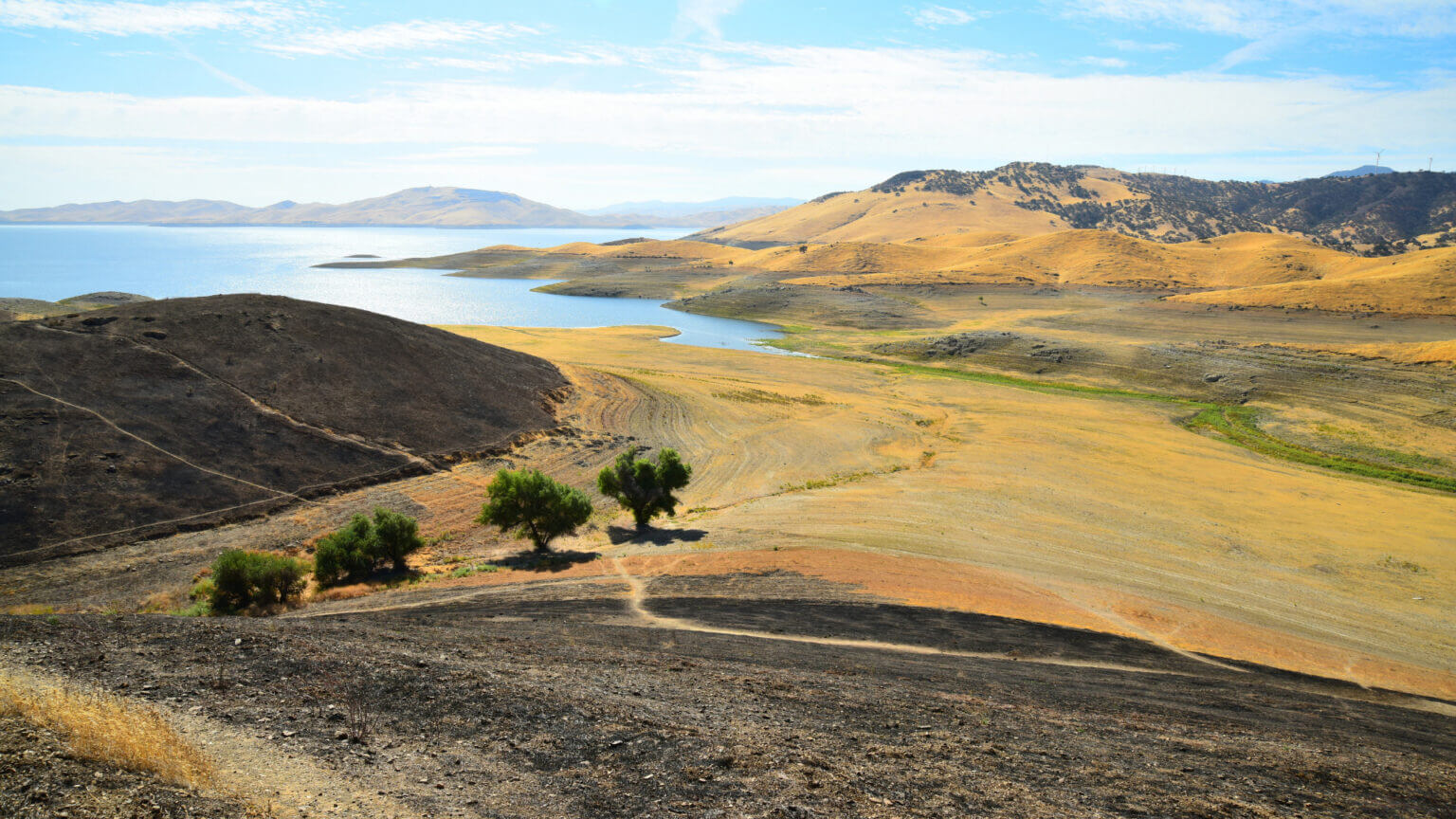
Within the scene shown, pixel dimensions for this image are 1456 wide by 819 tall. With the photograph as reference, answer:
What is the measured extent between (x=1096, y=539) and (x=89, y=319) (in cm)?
5179

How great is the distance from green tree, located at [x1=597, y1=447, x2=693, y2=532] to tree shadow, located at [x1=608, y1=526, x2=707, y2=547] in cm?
55

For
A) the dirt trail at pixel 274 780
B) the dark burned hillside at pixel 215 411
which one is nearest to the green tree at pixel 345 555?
the dark burned hillside at pixel 215 411

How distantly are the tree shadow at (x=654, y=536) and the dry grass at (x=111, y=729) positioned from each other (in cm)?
2002

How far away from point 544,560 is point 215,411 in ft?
63.0

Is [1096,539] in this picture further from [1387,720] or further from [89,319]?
[89,319]

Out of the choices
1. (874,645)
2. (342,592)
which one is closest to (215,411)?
(342,592)

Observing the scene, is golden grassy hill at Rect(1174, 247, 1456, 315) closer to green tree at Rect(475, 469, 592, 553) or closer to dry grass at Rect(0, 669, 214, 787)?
green tree at Rect(475, 469, 592, 553)

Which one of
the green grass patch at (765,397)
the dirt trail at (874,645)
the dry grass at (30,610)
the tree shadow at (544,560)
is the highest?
the green grass patch at (765,397)

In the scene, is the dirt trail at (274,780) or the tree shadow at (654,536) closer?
the dirt trail at (274,780)

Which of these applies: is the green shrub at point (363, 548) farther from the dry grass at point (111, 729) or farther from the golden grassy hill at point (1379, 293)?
the golden grassy hill at point (1379, 293)

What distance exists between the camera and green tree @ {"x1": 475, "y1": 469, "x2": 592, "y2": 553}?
28.8 metres

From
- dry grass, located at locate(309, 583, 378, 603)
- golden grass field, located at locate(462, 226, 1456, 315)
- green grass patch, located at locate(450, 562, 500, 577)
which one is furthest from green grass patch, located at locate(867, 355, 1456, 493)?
dry grass, located at locate(309, 583, 378, 603)

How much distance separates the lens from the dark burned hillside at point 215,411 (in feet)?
90.4

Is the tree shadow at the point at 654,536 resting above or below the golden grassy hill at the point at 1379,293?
below
